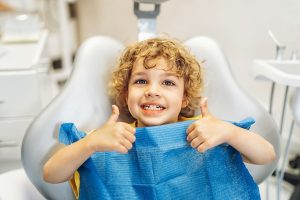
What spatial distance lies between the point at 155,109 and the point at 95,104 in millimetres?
197

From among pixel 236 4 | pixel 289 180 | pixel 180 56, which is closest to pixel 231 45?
pixel 236 4

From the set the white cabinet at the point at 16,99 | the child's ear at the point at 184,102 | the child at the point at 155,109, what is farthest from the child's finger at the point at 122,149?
the white cabinet at the point at 16,99

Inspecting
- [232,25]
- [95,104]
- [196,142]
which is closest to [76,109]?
[95,104]

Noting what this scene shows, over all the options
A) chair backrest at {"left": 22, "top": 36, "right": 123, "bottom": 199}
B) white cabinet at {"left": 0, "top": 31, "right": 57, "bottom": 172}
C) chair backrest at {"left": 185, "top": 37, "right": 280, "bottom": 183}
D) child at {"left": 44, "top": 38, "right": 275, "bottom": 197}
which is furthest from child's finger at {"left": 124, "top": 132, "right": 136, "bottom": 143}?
white cabinet at {"left": 0, "top": 31, "right": 57, "bottom": 172}

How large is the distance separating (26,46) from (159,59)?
2.85 feet

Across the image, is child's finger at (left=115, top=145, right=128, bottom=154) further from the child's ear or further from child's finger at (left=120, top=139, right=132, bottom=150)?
the child's ear

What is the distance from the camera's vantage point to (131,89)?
0.77 m

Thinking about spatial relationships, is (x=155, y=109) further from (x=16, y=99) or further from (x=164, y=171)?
(x=16, y=99)

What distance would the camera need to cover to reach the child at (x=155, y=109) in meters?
0.66

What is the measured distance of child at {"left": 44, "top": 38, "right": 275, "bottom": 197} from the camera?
0.66 meters

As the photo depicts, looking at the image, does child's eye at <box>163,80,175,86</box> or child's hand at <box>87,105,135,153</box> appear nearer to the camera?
child's hand at <box>87,105,135,153</box>

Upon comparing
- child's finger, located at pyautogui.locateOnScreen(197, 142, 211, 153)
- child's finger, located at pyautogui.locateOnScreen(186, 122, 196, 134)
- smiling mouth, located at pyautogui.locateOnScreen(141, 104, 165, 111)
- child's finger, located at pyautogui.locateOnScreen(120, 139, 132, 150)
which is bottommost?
child's finger, located at pyautogui.locateOnScreen(197, 142, 211, 153)

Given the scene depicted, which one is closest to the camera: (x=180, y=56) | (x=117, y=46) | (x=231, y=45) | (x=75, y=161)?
(x=75, y=161)

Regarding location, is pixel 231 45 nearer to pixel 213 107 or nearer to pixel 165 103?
pixel 213 107
